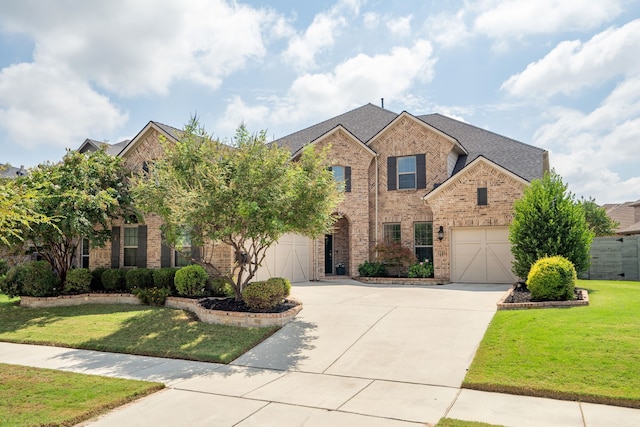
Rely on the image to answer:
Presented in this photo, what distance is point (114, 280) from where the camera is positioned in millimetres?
15914

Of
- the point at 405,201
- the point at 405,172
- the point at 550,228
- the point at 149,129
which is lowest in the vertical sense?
the point at 550,228

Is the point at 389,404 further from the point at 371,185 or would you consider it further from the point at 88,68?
the point at 371,185

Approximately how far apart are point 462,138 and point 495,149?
6.53ft

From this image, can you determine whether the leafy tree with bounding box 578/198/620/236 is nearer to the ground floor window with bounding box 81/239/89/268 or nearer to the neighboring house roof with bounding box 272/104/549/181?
the neighboring house roof with bounding box 272/104/549/181

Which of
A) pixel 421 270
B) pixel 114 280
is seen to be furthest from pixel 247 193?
pixel 421 270

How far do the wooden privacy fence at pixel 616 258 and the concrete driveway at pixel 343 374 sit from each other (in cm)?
917

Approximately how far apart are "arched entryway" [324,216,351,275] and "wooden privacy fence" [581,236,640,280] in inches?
421

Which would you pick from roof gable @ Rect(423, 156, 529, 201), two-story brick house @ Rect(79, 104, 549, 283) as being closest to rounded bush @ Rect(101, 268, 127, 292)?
two-story brick house @ Rect(79, 104, 549, 283)

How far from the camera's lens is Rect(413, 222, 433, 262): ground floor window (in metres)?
19.2

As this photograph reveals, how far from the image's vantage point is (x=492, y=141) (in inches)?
846

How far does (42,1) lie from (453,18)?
928 centimetres

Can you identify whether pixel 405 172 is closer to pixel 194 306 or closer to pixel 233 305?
pixel 233 305

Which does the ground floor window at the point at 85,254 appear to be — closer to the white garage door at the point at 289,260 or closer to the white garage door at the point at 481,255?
the white garage door at the point at 289,260

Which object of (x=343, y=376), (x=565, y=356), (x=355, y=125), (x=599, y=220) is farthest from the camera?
(x=599, y=220)
